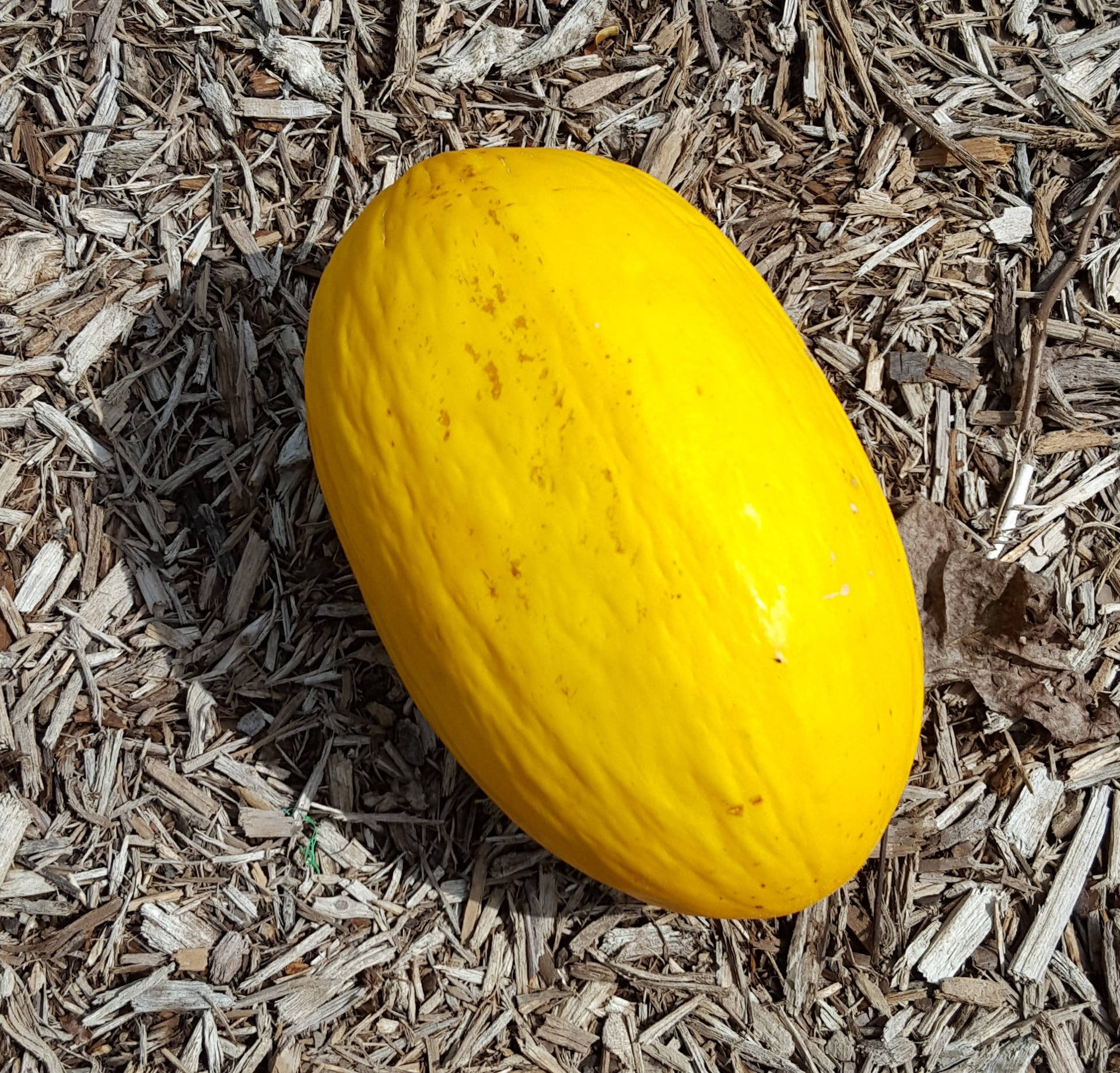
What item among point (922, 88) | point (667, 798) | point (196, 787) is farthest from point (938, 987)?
point (922, 88)

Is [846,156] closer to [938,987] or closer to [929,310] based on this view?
[929,310]

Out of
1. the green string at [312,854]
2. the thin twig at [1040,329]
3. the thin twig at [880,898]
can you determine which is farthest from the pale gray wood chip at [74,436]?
the thin twig at [1040,329]

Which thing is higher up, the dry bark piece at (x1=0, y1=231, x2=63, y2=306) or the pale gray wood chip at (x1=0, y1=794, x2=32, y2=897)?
the dry bark piece at (x1=0, y1=231, x2=63, y2=306)

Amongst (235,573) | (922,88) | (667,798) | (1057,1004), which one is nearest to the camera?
(667,798)

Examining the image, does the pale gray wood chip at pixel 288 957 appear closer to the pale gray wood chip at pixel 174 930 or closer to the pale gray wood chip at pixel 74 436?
the pale gray wood chip at pixel 174 930

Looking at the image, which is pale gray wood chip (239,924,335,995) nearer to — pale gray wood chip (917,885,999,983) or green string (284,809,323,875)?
green string (284,809,323,875)

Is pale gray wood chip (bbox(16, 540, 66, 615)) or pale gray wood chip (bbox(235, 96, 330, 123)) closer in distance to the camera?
pale gray wood chip (bbox(16, 540, 66, 615))

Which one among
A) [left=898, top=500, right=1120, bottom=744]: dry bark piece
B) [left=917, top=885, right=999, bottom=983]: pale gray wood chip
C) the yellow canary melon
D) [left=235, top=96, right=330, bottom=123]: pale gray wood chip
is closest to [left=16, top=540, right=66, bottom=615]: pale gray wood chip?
the yellow canary melon
